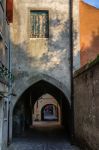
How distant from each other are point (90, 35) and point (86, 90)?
500 centimetres

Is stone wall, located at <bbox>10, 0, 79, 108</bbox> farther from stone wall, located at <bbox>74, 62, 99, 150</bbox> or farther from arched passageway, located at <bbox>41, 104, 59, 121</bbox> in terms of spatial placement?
arched passageway, located at <bbox>41, 104, 59, 121</bbox>

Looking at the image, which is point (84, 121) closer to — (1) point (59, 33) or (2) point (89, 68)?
(2) point (89, 68)

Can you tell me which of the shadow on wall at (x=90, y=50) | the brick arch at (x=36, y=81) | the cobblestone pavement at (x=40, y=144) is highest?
the shadow on wall at (x=90, y=50)

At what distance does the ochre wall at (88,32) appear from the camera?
57.1 ft

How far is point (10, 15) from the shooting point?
1648 cm

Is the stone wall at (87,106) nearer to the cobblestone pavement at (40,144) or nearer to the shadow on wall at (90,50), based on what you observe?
the cobblestone pavement at (40,144)

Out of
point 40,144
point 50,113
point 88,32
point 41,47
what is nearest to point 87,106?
point 40,144

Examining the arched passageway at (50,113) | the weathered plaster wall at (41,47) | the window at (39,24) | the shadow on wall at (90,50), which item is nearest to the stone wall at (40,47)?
the weathered plaster wall at (41,47)

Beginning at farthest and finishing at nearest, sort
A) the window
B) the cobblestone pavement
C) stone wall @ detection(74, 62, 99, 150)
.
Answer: the window
the cobblestone pavement
stone wall @ detection(74, 62, 99, 150)

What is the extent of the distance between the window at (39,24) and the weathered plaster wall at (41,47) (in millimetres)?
225

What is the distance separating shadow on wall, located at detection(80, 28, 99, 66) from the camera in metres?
17.3

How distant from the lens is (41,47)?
17.0 meters

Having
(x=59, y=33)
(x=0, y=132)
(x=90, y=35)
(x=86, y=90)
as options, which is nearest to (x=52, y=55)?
(x=59, y=33)

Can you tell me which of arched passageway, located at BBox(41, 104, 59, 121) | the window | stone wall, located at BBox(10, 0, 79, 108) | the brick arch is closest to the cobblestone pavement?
the brick arch
